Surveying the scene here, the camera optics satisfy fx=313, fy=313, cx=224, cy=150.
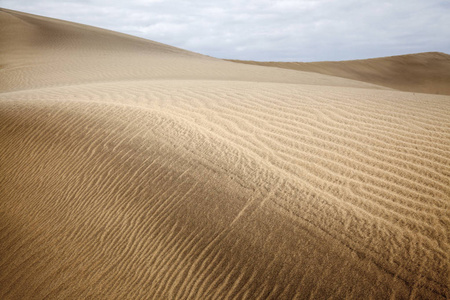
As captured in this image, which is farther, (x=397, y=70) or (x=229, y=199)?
(x=397, y=70)

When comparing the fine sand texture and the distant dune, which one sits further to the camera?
the distant dune

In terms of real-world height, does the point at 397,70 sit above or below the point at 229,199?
above

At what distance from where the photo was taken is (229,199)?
2.89 meters

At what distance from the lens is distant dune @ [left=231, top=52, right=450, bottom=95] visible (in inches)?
1029

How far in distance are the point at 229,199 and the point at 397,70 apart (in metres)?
32.7

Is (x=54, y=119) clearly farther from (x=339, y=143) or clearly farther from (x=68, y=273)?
(x=339, y=143)

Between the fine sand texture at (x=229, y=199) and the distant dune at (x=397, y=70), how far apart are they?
22396 mm

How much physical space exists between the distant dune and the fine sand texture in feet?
73.5

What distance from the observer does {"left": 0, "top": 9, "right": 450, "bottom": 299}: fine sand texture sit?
2.22 m

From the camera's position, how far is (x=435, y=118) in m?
3.65

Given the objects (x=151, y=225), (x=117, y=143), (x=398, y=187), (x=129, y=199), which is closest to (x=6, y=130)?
(x=117, y=143)

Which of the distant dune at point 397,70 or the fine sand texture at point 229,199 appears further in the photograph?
the distant dune at point 397,70

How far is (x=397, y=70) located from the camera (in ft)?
98.4

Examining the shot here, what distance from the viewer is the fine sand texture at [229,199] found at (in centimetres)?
222
